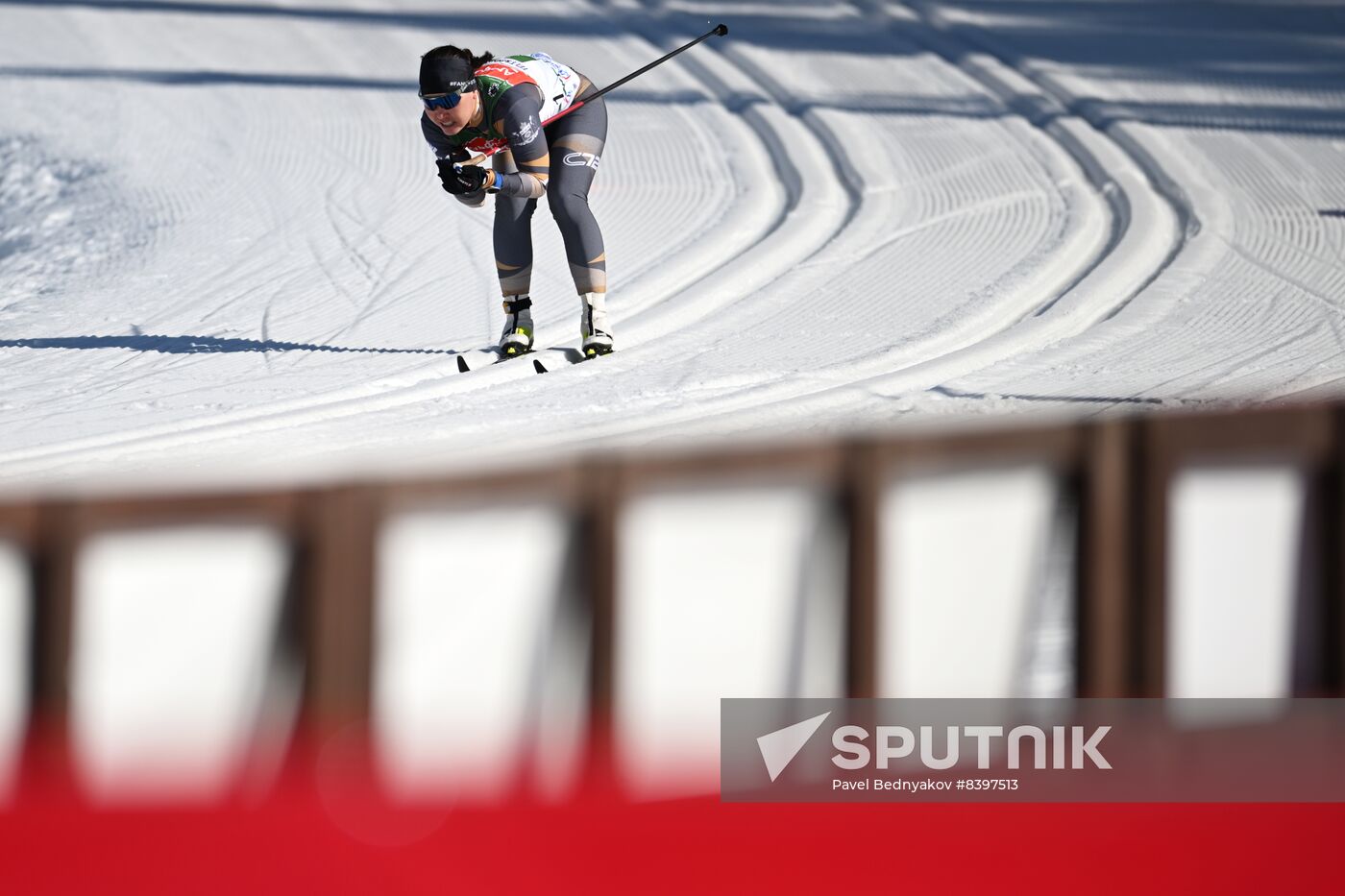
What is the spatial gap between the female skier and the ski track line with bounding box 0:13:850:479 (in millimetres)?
296

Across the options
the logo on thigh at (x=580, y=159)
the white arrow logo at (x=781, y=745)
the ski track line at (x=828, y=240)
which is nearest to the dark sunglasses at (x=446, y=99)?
the logo on thigh at (x=580, y=159)

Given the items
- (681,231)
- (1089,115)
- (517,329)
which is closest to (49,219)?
(681,231)

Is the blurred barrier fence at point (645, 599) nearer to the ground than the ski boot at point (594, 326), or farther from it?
nearer to the ground

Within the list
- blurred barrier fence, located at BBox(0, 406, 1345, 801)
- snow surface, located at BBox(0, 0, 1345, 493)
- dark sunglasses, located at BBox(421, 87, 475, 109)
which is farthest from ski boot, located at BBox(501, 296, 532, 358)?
blurred barrier fence, located at BBox(0, 406, 1345, 801)

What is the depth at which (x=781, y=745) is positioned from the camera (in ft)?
7.46

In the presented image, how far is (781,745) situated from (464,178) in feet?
11.6

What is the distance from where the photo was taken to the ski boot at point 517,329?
602 centimetres

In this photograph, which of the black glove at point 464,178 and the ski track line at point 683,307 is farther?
the black glove at point 464,178

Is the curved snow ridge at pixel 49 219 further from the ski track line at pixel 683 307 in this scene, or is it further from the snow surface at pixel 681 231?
the ski track line at pixel 683 307

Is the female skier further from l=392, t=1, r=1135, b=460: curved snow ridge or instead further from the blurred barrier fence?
the blurred barrier fence

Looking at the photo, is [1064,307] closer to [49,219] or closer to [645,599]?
[645,599]

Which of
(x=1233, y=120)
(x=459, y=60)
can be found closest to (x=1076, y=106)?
(x=1233, y=120)

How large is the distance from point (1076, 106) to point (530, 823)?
343 inches

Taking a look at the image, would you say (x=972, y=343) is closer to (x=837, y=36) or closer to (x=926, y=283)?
(x=926, y=283)
